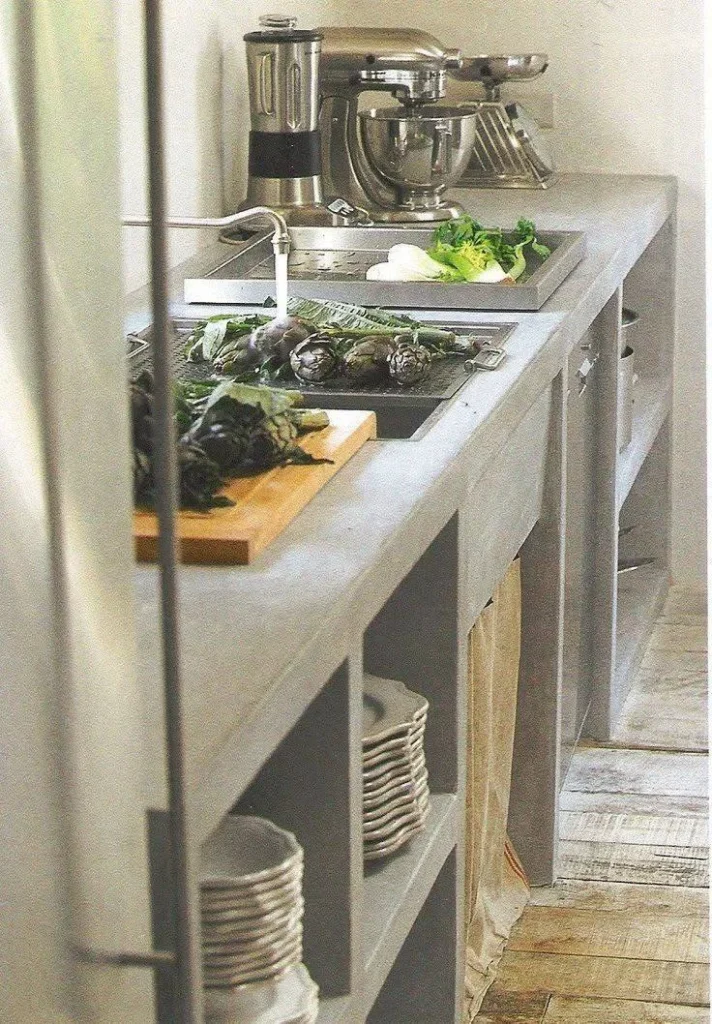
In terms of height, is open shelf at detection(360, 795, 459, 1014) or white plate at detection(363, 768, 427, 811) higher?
white plate at detection(363, 768, 427, 811)

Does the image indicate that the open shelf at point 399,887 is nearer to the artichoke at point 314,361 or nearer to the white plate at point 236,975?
the white plate at point 236,975

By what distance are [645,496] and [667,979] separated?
1.69 metres

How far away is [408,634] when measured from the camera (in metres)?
1.86

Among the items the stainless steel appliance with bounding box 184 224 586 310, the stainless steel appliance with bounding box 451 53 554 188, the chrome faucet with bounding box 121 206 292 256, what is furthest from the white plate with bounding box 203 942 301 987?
the stainless steel appliance with bounding box 451 53 554 188

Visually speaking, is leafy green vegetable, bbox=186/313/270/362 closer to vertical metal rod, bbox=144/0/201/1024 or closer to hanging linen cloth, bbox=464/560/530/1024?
hanging linen cloth, bbox=464/560/530/1024

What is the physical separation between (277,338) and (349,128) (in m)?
1.27

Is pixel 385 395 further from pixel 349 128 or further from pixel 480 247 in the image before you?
pixel 349 128

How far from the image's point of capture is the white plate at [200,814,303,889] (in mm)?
1265

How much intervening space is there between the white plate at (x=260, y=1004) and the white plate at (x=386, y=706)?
1.17ft


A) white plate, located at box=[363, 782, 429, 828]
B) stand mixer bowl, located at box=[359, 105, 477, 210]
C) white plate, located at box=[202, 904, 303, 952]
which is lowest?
white plate, located at box=[363, 782, 429, 828]

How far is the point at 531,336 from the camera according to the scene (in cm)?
236

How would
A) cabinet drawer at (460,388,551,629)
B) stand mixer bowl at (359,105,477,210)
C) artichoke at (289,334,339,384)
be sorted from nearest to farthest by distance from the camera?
1. cabinet drawer at (460,388,551,629)
2. artichoke at (289,334,339,384)
3. stand mixer bowl at (359,105,477,210)

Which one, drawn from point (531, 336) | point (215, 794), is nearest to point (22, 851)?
point (215, 794)

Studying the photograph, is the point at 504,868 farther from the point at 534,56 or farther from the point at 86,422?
the point at 86,422
